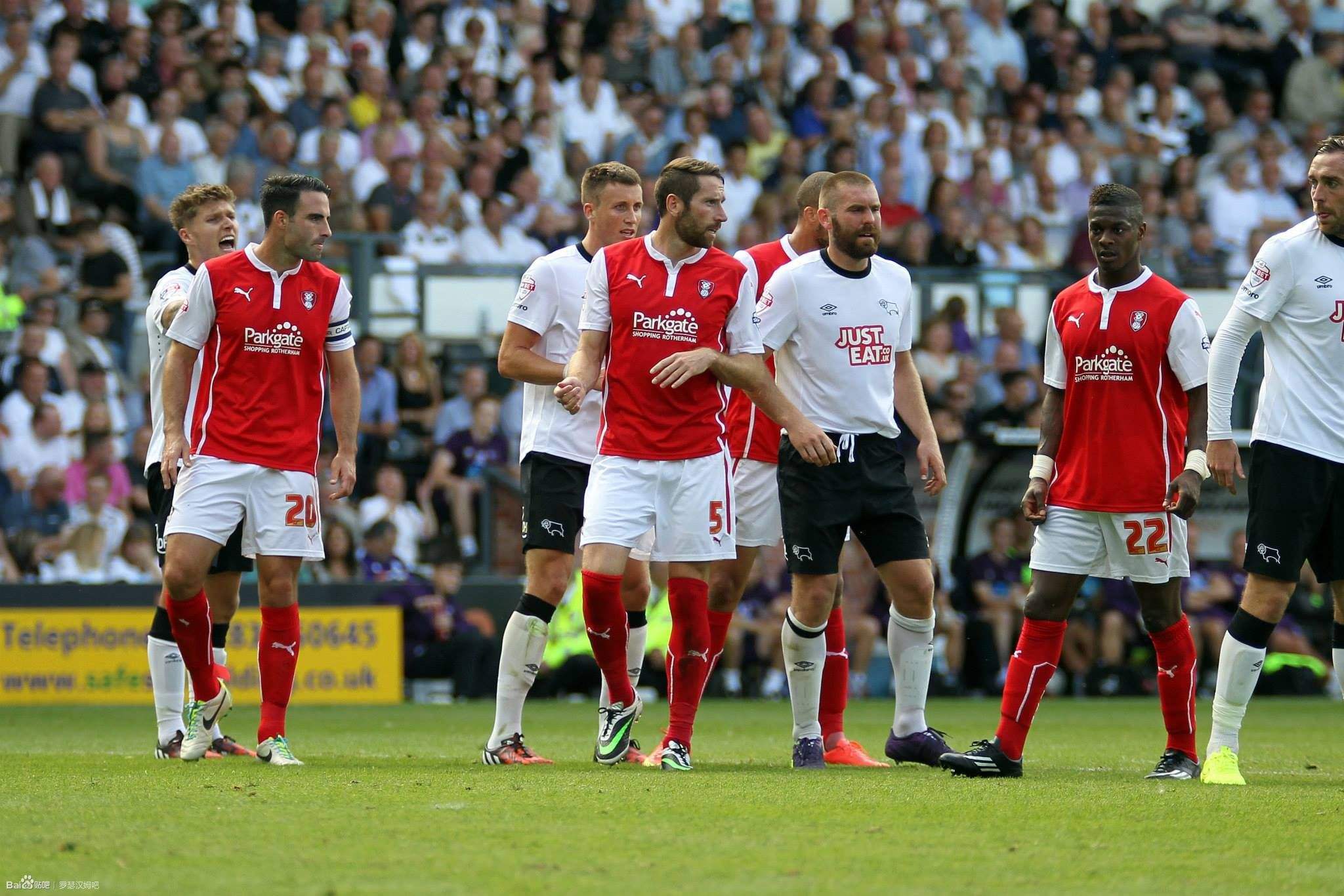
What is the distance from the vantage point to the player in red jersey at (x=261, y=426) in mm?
8281

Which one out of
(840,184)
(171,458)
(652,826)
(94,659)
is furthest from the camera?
(94,659)

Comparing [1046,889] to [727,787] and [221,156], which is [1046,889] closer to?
[727,787]

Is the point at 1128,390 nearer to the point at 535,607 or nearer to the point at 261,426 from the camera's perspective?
the point at 535,607

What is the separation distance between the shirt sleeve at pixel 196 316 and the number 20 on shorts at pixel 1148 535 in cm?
A: 408

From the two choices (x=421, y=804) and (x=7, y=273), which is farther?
(x=7, y=273)

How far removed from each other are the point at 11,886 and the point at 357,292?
1279 centimetres

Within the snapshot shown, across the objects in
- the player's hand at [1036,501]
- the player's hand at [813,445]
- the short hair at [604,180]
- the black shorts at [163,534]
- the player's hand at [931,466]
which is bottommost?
the black shorts at [163,534]

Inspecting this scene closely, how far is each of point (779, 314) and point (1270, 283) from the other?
6.93ft

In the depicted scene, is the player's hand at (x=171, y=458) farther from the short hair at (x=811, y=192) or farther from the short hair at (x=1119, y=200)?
the short hair at (x=1119, y=200)

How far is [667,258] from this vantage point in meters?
8.15

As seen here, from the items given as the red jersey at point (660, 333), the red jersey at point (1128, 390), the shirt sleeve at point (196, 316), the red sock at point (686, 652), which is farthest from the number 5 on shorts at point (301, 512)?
the red jersey at point (1128, 390)

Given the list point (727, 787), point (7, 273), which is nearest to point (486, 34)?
point (7, 273)

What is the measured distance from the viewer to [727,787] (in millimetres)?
7086

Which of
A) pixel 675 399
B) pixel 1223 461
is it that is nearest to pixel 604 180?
pixel 675 399
